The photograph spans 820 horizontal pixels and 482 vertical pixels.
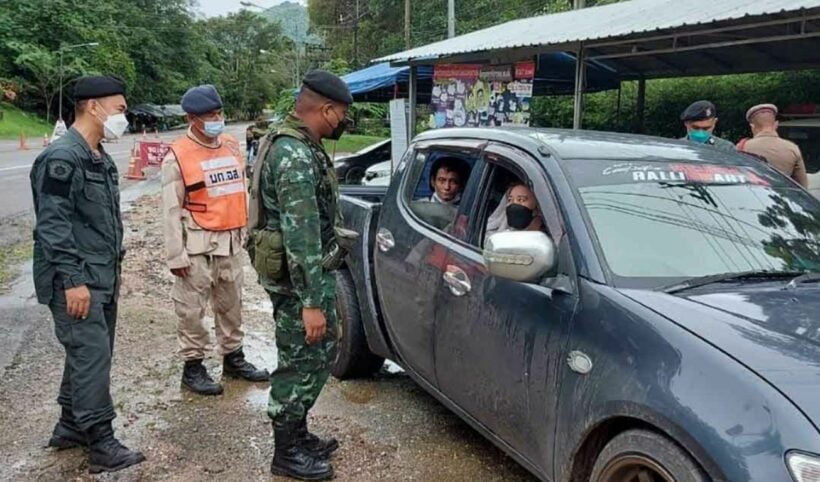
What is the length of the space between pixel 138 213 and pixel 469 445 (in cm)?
1005

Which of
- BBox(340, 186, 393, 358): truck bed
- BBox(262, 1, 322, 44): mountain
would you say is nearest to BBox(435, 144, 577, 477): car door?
BBox(340, 186, 393, 358): truck bed

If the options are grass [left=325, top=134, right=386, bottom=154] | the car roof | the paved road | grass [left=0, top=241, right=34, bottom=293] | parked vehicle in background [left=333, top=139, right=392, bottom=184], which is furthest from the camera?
grass [left=325, top=134, right=386, bottom=154]

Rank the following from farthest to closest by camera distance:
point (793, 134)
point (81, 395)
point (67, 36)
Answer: point (67, 36)
point (793, 134)
point (81, 395)

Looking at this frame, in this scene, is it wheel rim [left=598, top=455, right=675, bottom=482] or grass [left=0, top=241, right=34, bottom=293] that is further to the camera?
grass [left=0, top=241, right=34, bottom=293]

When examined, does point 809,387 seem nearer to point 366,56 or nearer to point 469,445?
point 469,445

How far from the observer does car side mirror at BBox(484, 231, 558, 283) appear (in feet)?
8.41

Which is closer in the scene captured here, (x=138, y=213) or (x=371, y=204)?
(x=371, y=204)

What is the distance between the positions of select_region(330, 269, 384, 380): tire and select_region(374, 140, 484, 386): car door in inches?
17.2

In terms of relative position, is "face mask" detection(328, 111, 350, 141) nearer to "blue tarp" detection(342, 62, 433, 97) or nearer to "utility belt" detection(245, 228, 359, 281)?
"utility belt" detection(245, 228, 359, 281)

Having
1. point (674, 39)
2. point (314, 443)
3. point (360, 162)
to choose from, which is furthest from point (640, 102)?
point (314, 443)

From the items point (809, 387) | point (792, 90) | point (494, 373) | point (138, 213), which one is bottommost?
point (138, 213)

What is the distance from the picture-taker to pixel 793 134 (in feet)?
40.3

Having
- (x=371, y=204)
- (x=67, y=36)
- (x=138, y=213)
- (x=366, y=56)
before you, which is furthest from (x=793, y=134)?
(x=67, y=36)

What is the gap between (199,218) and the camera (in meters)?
4.43
